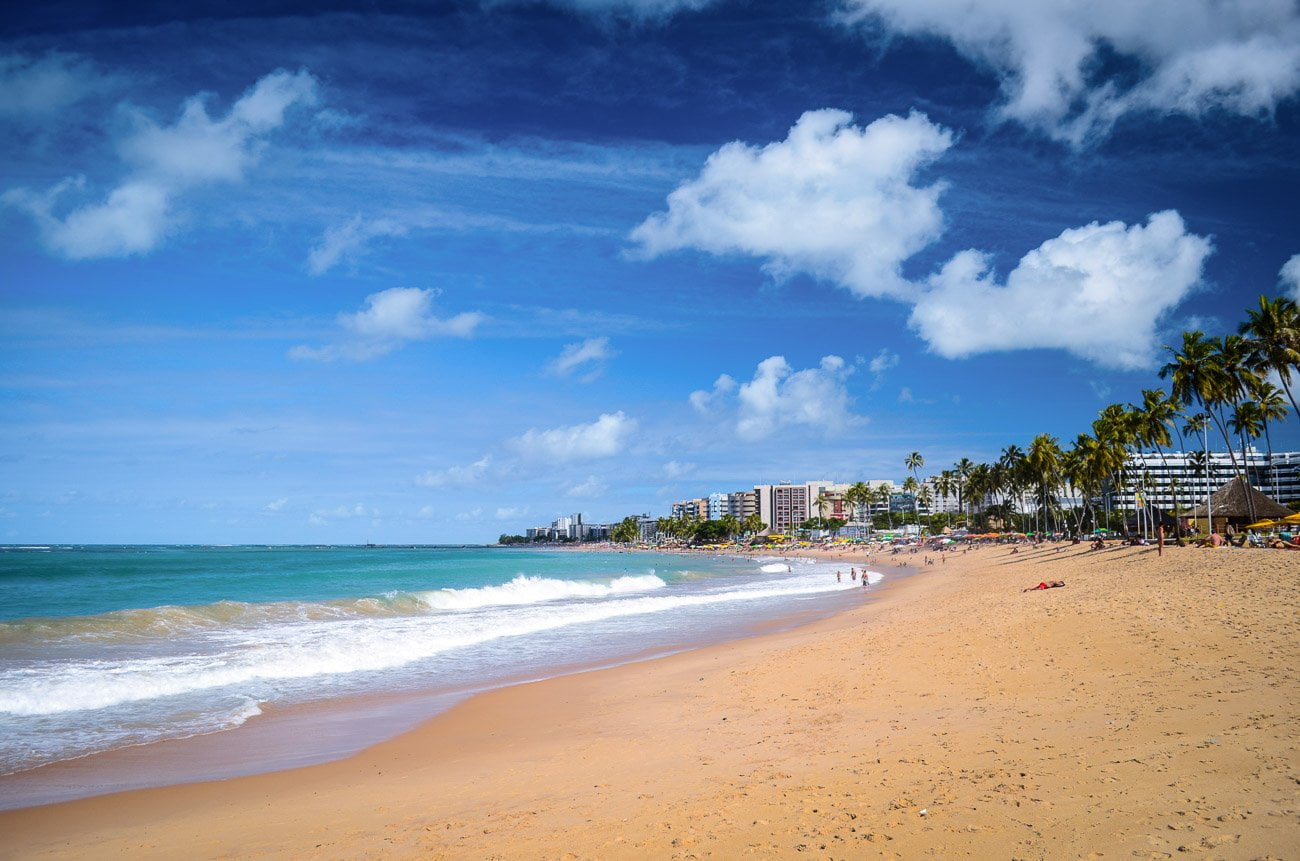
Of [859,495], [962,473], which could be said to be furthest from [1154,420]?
[859,495]

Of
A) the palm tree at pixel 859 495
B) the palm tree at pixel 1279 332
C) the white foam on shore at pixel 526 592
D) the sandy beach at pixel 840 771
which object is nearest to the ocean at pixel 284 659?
the white foam on shore at pixel 526 592

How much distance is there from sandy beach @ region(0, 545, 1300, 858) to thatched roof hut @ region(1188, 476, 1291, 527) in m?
37.7

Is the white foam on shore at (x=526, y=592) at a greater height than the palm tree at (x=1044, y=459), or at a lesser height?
lesser

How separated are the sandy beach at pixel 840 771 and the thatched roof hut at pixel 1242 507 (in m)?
37.7

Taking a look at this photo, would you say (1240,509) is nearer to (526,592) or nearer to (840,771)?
(526,592)

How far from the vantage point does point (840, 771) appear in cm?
741

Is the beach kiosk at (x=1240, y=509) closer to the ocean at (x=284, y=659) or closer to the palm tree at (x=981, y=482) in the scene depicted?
the ocean at (x=284, y=659)

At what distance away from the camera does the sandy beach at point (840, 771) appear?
5.65 metres

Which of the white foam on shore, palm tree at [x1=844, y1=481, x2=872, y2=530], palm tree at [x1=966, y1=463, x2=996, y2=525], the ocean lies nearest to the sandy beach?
the ocean

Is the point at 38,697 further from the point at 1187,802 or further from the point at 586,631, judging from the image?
the point at 1187,802

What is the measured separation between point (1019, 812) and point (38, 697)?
16276 millimetres

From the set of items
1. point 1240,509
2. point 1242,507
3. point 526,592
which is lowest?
point 526,592

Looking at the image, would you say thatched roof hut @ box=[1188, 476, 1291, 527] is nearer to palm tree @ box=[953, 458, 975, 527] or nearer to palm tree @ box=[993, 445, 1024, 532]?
palm tree @ box=[993, 445, 1024, 532]

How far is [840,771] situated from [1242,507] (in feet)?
166
